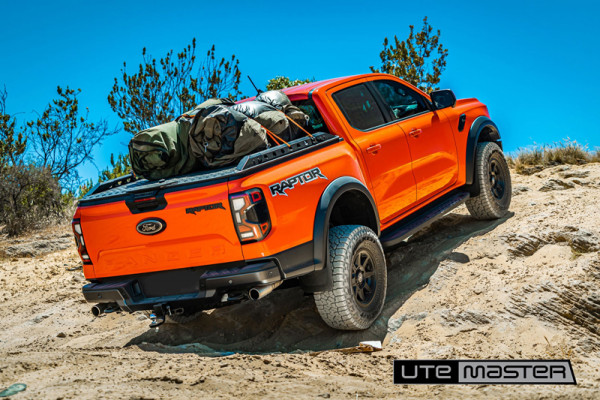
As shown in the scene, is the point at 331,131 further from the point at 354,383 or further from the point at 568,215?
the point at 568,215

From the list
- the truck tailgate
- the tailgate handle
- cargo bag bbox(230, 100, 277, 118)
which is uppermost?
cargo bag bbox(230, 100, 277, 118)

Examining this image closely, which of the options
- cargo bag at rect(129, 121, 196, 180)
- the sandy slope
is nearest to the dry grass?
the sandy slope

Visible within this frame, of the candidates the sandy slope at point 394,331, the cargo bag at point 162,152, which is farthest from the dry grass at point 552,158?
the cargo bag at point 162,152

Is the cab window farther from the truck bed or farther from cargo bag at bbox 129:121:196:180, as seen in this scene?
cargo bag at bbox 129:121:196:180

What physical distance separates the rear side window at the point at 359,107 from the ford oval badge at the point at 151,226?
2077mm

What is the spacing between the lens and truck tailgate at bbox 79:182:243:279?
14.3 feet

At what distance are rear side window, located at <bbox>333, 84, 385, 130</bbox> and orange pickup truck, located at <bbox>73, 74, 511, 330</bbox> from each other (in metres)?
0.01

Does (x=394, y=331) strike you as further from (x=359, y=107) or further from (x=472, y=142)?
(x=472, y=142)

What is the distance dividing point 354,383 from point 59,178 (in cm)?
1504

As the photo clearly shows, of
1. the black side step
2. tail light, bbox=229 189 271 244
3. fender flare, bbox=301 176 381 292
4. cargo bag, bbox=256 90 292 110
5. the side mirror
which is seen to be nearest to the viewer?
tail light, bbox=229 189 271 244

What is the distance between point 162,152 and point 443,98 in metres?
3.21

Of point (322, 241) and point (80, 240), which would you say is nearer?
point (322, 241)

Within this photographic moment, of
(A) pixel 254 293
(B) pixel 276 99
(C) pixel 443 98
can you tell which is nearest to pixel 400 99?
(C) pixel 443 98

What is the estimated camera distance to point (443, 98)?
6797 millimetres
